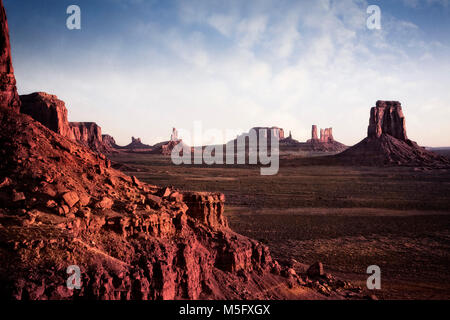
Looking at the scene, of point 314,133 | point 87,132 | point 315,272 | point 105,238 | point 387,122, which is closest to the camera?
point 105,238

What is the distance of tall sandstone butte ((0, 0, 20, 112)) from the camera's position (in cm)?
962

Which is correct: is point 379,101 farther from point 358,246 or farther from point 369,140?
point 358,246

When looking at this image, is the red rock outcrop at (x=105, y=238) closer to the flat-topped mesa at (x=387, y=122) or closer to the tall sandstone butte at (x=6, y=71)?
the tall sandstone butte at (x=6, y=71)

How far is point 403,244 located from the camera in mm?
22359

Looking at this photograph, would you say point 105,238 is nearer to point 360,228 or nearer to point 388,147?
point 360,228

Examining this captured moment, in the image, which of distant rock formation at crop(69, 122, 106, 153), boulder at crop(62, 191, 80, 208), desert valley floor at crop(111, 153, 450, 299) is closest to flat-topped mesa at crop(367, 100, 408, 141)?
desert valley floor at crop(111, 153, 450, 299)

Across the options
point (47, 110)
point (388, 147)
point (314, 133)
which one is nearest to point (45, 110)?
point (47, 110)

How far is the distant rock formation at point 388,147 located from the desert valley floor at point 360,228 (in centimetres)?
3966

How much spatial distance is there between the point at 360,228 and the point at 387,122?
90.5 meters

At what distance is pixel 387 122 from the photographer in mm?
105188

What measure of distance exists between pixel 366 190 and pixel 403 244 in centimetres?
2981

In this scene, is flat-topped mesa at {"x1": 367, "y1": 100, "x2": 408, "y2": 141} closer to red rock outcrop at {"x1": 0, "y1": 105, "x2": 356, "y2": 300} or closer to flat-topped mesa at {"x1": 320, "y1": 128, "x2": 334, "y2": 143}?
flat-topped mesa at {"x1": 320, "y1": 128, "x2": 334, "y2": 143}

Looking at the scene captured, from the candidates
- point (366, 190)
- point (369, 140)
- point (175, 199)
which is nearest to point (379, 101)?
point (369, 140)

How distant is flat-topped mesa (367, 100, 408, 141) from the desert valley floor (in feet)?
180
